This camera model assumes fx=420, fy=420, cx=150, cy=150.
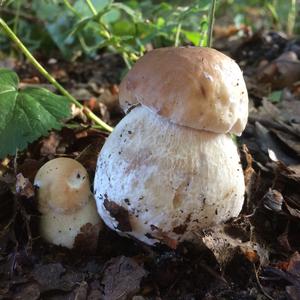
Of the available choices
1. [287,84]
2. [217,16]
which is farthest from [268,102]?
[217,16]

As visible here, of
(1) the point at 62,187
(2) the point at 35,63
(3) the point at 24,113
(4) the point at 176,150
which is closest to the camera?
(4) the point at 176,150

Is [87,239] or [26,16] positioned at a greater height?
[87,239]

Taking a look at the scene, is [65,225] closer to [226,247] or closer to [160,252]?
[160,252]

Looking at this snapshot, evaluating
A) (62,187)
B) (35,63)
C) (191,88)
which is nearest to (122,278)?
(62,187)

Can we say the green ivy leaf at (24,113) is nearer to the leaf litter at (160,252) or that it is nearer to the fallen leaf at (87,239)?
the leaf litter at (160,252)

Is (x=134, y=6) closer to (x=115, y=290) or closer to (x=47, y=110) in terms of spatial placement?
(x=47, y=110)

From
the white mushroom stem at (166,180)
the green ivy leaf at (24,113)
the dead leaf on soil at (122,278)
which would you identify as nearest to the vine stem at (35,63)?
the green ivy leaf at (24,113)

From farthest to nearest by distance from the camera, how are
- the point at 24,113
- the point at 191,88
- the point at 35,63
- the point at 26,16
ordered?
1. the point at 26,16
2. the point at 35,63
3. the point at 24,113
4. the point at 191,88

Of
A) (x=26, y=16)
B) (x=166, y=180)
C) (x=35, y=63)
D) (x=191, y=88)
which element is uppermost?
(x=191, y=88)
